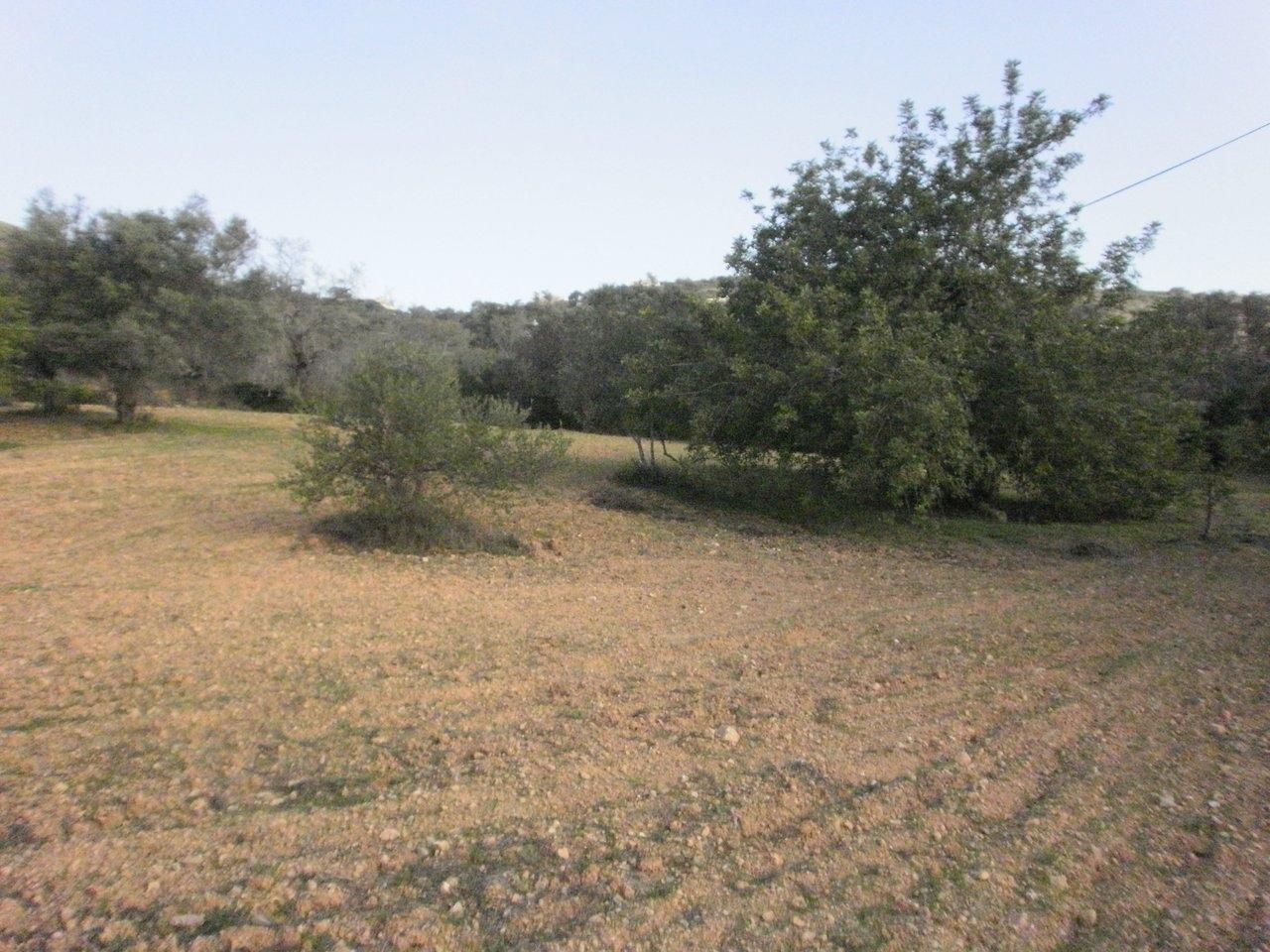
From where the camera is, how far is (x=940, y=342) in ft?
39.9

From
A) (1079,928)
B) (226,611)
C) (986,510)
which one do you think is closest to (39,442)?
(226,611)

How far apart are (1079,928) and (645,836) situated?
1615 mm

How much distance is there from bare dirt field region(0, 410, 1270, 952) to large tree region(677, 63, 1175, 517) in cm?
316

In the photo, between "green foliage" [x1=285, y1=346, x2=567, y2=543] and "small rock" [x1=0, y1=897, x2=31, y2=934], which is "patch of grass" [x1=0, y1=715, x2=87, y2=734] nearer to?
"small rock" [x1=0, y1=897, x2=31, y2=934]

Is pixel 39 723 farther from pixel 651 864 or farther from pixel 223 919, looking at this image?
pixel 651 864

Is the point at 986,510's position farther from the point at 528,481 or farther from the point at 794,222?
the point at 528,481

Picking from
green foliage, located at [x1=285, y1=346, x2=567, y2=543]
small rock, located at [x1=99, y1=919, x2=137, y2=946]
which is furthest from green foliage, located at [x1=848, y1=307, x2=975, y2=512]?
small rock, located at [x1=99, y1=919, x2=137, y2=946]

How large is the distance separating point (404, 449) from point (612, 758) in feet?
20.7

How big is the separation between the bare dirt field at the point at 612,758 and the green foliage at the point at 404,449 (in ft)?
3.23

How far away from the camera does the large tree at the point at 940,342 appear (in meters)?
11.9

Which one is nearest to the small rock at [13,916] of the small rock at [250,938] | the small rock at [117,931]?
the small rock at [117,931]

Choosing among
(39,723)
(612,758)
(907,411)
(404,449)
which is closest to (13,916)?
(39,723)

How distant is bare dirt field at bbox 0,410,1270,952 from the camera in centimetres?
329

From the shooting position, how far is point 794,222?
1488cm
